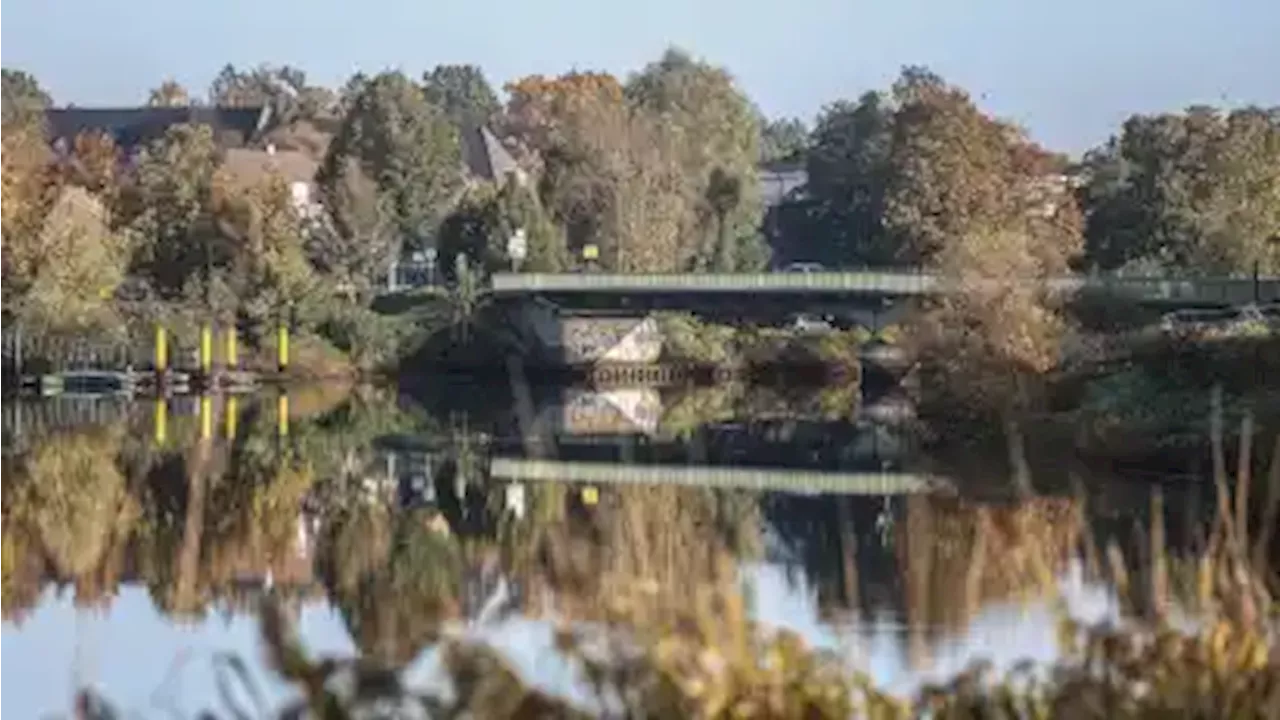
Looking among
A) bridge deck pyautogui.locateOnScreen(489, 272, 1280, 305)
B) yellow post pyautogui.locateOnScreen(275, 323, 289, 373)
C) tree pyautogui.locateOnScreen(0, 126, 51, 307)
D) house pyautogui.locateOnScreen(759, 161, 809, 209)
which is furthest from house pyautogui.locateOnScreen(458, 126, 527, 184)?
yellow post pyautogui.locateOnScreen(275, 323, 289, 373)

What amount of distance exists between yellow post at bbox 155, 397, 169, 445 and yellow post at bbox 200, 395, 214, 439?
61 centimetres

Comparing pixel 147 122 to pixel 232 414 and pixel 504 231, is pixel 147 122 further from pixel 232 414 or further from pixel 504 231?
pixel 232 414

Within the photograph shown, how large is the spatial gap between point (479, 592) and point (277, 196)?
5428 cm

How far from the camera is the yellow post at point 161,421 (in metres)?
39.1

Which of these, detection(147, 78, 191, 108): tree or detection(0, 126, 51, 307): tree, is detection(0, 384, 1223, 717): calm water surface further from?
detection(147, 78, 191, 108): tree

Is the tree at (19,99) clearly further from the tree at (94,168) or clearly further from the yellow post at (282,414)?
the yellow post at (282,414)

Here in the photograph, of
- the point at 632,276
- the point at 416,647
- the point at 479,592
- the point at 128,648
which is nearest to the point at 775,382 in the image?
the point at 632,276

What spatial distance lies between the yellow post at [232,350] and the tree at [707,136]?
62.3 ft

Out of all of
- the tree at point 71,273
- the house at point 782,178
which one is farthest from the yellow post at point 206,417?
the house at point 782,178

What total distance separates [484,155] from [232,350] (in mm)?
43210

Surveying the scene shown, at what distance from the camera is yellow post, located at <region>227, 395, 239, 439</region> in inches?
1617

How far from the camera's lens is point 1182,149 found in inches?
2776

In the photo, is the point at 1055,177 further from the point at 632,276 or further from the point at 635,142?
the point at 632,276

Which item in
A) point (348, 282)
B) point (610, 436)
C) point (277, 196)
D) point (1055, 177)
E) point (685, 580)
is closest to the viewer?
point (685, 580)
